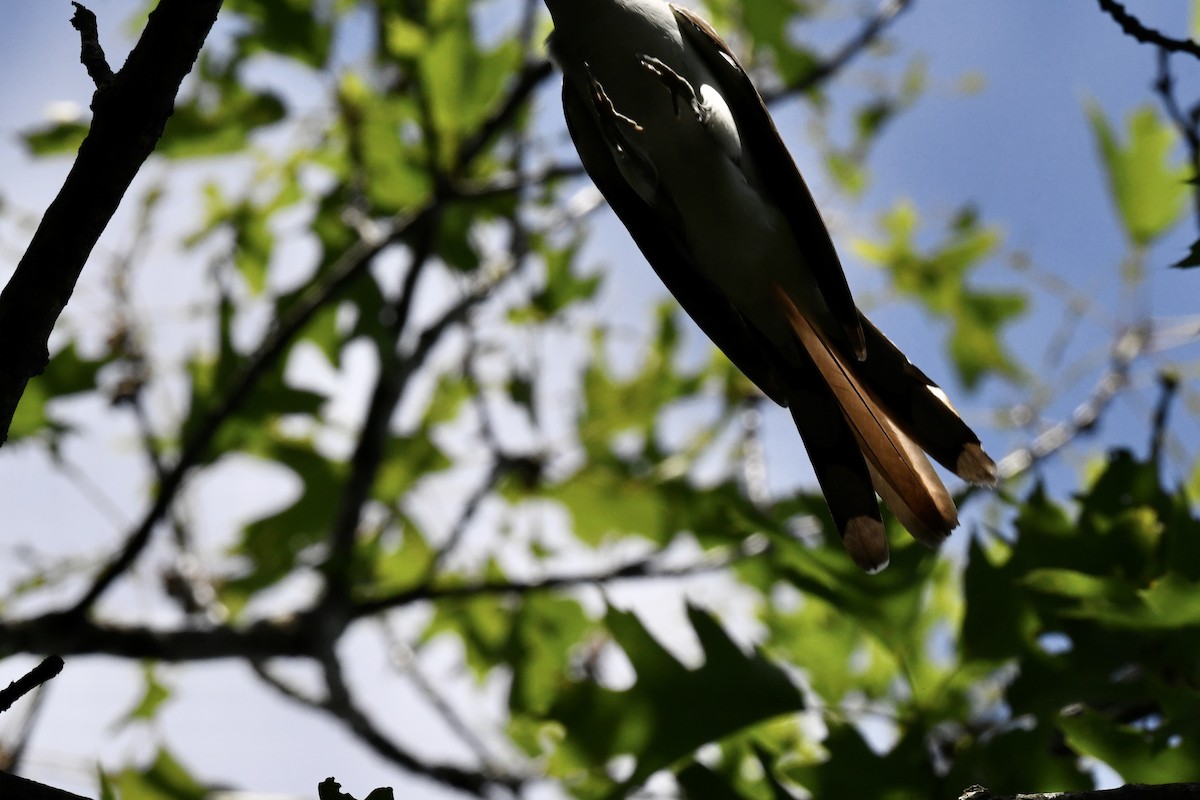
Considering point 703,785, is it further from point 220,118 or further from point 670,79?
point 220,118

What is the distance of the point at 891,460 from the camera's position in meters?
1.96

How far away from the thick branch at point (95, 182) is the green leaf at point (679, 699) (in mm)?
1282

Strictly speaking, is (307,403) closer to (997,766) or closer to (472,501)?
(472,501)

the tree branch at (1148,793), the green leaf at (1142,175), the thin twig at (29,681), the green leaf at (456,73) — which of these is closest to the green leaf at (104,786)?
the thin twig at (29,681)

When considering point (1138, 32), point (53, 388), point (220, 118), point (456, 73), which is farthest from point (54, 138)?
point (1138, 32)

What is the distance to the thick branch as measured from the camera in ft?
3.75

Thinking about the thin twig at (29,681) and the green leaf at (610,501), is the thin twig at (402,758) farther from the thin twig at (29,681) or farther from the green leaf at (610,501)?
the thin twig at (29,681)

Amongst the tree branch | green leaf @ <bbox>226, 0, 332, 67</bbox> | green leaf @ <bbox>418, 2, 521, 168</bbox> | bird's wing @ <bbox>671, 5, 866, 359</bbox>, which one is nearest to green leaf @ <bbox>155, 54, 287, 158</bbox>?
green leaf @ <bbox>226, 0, 332, 67</bbox>

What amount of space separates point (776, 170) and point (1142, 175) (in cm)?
173

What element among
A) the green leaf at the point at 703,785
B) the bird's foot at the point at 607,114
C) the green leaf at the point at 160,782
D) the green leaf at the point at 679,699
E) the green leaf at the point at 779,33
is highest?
the green leaf at the point at 779,33

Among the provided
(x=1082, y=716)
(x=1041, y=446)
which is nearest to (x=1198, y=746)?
(x=1082, y=716)

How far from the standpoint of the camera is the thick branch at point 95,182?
3.75 feet

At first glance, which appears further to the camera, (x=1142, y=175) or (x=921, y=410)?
(x=1142, y=175)

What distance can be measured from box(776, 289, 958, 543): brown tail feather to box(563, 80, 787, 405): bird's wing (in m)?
0.17
